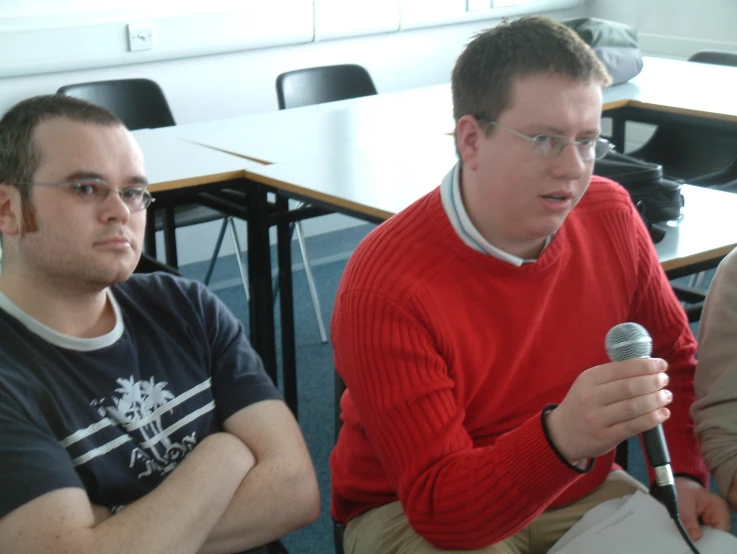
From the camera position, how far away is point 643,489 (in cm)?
150

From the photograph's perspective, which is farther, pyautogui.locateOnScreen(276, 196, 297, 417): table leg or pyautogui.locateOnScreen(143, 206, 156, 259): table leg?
pyautogui.locateOnScreen(143, 206, 156, 259): table leg

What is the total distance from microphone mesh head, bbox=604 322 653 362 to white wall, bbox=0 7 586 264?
338cm

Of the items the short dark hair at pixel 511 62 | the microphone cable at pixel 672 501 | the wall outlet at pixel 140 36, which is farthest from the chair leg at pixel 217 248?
the microphone cable at pixel 672 501

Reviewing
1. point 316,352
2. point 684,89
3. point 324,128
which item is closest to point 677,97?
point 684,89

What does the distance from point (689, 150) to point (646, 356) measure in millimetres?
3321

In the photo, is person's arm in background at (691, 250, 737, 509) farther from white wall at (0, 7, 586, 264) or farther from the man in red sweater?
white wall at (0, 7, 586, 264)

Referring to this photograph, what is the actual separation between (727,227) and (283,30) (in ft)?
9.38

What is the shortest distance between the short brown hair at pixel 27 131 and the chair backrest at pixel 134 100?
7.48 feet

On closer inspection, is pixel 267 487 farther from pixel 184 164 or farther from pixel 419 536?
pixel 184 164

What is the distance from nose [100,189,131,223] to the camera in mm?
1379

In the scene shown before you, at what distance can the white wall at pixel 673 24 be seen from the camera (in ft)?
16.9

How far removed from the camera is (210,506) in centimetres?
135

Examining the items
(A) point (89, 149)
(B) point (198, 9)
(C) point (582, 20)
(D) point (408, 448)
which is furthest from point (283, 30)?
(D) point (408, 448)

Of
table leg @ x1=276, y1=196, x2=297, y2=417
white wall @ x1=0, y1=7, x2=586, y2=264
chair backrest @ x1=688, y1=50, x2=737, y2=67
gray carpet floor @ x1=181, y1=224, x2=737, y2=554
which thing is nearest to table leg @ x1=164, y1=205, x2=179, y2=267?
table leg @ x1=276, y1=196, x2=297, y2=417
